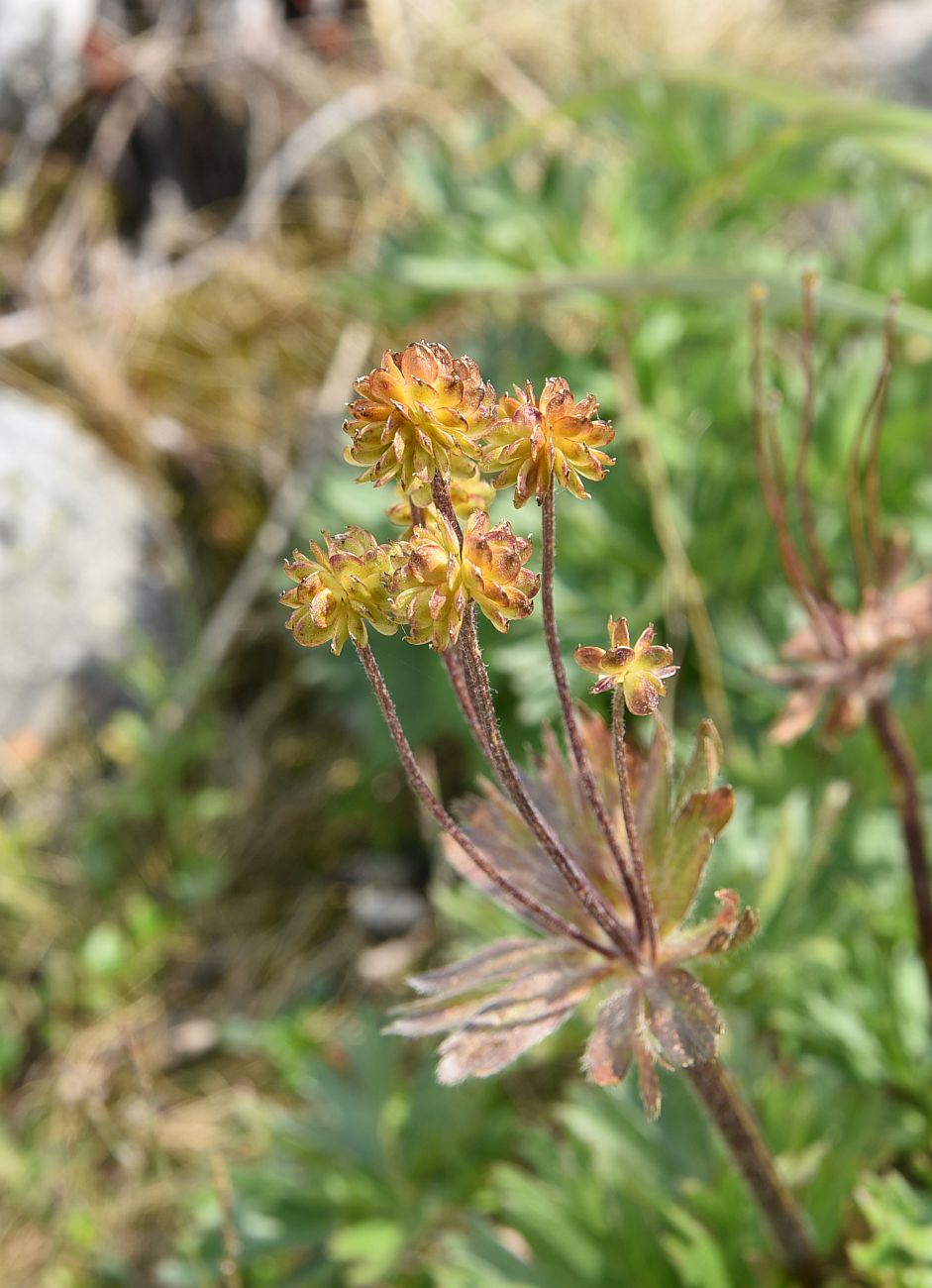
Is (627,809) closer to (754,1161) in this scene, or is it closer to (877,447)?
(754,1161)

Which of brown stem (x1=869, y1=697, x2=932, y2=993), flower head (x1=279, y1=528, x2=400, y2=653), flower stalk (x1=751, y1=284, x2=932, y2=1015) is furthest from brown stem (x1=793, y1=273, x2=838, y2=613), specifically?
flower head (x1=279, y1=528, x2=400, y2=653)

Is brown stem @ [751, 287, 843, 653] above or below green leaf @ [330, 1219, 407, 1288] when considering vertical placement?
above

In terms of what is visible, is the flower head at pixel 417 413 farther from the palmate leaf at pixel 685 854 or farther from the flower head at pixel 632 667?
the palmate leaf at pixel 685 854

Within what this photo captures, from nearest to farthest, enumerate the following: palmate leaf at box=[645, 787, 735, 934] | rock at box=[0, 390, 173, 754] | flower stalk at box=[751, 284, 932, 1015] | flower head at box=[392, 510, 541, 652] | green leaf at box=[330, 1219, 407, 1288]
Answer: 1. flower head at box=[392, 510, 541, 652]
2. palmate leaf at box=[645, 787, 735, 934]
3. flower stalk at box=[751, 284, 932, 1015]
4. green leaf at box=[330, 1219, 407, 1288]
5. rock at box=[0, 390, 173, 754]

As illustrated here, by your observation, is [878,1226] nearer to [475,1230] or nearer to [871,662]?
[475,1230]

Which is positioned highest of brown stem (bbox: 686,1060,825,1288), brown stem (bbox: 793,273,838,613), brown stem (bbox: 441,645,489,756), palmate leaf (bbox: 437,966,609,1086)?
brown stem (bbox: 793,273,838,613)

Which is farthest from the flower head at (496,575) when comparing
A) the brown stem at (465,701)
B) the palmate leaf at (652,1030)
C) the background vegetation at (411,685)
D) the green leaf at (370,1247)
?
the green leaf at (370,1247)

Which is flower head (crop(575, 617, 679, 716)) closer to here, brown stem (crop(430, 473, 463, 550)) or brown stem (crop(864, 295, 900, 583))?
brown stem (crop(430, 473, 463, 550))
